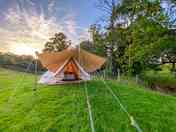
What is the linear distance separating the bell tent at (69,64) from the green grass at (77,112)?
192 cm

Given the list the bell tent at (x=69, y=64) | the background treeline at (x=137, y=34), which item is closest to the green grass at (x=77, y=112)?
the bell tent at (x=69, y=64)

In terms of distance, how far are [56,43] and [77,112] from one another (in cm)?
2010

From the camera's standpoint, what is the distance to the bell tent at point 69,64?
1018cm

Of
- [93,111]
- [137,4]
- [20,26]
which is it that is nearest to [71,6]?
[20,26]

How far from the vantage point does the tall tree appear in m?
25.1

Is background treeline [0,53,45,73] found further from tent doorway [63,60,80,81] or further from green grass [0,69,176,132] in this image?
green grass [0,69,176,132]

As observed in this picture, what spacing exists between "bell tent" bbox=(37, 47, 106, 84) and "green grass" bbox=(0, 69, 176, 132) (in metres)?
1.92

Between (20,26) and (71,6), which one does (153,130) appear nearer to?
(71,6)

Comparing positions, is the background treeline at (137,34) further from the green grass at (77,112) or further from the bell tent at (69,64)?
the green grass at (77,112)

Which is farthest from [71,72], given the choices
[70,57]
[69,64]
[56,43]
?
[56,43]

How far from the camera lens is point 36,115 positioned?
6.03 meters

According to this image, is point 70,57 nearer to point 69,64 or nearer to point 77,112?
point 69,64

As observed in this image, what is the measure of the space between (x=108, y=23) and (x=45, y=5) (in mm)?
8348

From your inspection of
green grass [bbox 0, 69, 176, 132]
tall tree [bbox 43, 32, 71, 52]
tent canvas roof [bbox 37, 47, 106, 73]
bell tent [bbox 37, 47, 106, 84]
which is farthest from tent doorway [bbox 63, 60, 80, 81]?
tall tree [bbox 43, 32, 71, 52]
